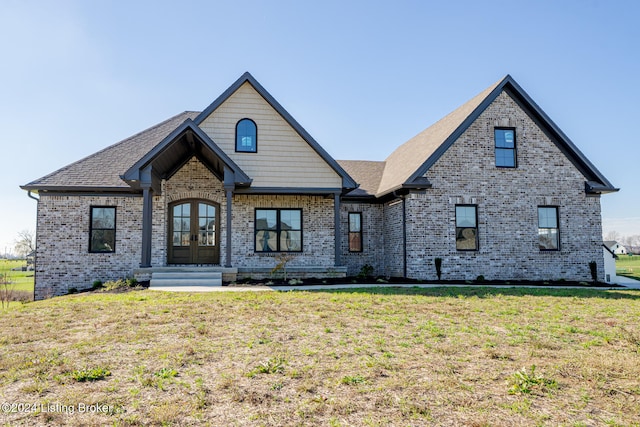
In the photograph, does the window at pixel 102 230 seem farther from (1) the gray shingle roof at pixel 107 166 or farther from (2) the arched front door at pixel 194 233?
(2) the arched front door at pixel 194 233

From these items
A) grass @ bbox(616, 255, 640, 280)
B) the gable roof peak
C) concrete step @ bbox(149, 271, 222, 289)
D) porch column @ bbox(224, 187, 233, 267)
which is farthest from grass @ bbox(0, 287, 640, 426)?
grass @ bbox(616, 255, 640, 280)

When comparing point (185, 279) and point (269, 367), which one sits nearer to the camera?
point (269, 367)

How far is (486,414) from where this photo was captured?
3.89 metres

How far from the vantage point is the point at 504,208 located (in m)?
15.8

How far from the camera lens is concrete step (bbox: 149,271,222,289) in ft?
42.0

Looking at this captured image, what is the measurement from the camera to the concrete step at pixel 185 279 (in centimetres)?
1280

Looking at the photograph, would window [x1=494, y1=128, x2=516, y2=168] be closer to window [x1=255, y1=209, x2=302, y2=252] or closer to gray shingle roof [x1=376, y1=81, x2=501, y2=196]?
gray shingle roof [x1=376, y1=81, x2=501, y2=196]

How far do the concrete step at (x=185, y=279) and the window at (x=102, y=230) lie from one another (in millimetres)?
2792

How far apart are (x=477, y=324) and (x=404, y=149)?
1434 cm

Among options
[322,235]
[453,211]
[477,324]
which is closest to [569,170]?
[453,211]

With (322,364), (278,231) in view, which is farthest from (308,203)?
(322,364)

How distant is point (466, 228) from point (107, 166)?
41.5 feet

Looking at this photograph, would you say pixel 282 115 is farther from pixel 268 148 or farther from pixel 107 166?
pixel 107 166

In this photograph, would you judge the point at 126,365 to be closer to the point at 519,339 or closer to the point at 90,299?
the point at 519,339
